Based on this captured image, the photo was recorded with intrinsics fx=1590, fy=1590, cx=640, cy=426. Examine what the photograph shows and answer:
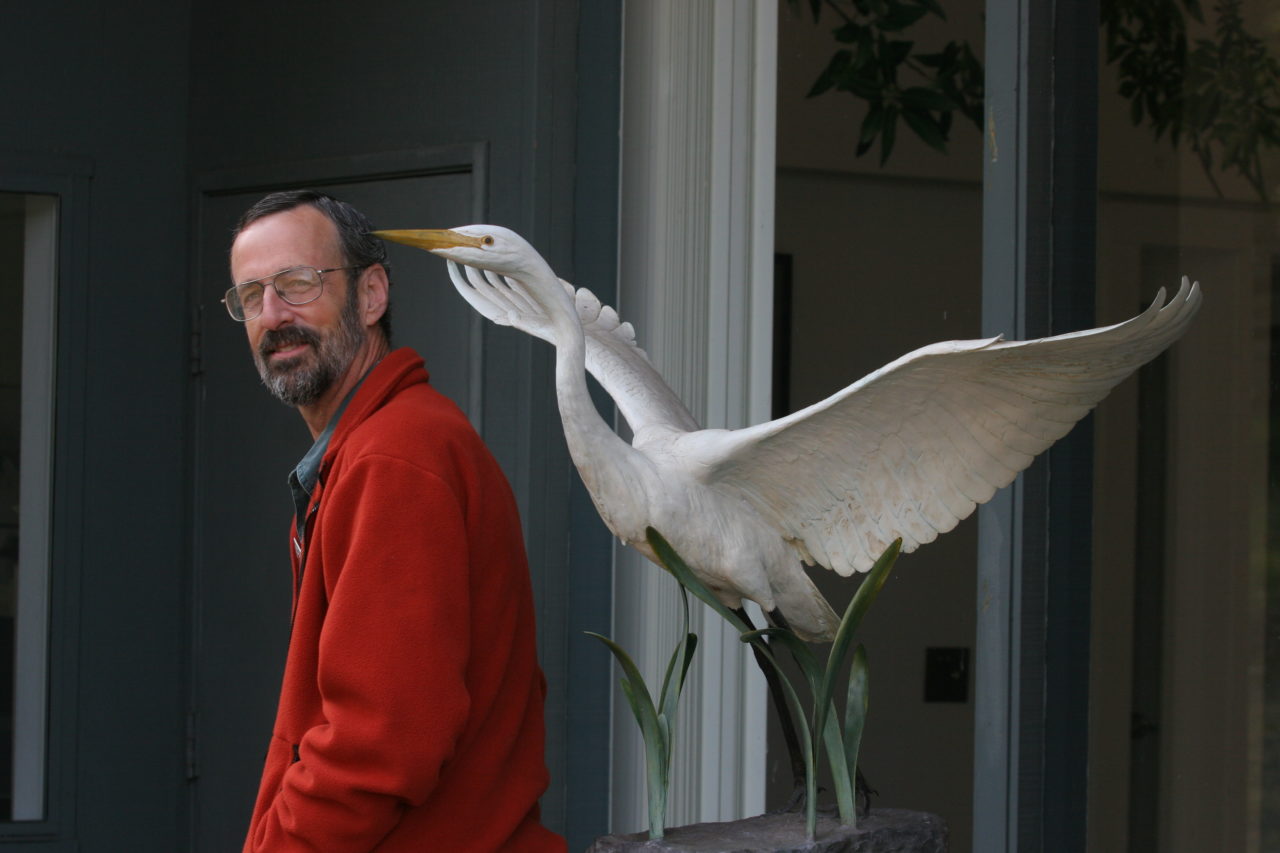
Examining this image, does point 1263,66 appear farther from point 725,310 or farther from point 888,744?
point 888,744

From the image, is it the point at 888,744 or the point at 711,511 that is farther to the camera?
the point at 888,744

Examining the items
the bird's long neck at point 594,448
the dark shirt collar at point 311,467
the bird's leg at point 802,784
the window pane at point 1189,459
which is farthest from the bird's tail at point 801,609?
the dark shirt collar at point 311,467

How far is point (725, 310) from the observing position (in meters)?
2.99

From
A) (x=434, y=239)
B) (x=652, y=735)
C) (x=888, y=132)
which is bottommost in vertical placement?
(x=652, y=735)

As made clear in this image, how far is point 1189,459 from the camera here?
7.21ft

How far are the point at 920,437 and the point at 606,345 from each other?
21.5 inches

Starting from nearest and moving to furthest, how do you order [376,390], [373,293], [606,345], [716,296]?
1. [376,390]
2. [373,293]
3. [606,345]
4. [716,296]

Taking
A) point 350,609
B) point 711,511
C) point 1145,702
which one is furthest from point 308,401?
point 1145,702

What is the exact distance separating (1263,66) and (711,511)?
39.4 inches

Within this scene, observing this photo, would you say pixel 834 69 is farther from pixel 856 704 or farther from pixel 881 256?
pixel 856 704

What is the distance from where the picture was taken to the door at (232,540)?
360 cm

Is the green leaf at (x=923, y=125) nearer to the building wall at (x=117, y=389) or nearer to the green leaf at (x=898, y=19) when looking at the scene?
the green leaf at (x=898, y=19)

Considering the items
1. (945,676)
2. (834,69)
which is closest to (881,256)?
(834,69)

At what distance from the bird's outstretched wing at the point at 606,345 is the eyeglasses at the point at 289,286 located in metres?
0.25
